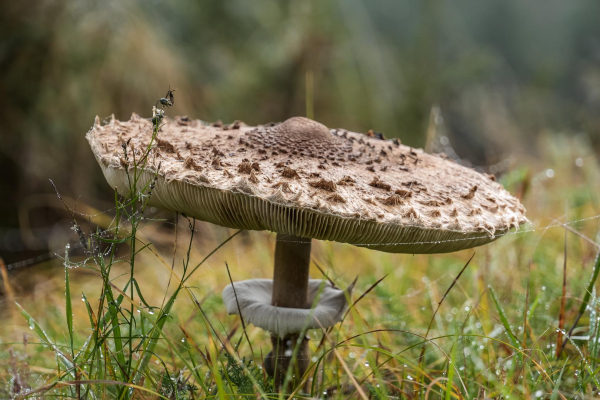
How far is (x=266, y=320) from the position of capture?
7.29ft

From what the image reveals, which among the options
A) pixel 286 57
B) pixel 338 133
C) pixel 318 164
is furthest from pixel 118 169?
pixel 286 57

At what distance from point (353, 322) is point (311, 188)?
68.9 inches

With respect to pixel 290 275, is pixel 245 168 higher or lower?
higher

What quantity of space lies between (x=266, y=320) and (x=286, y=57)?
6981 millimetres

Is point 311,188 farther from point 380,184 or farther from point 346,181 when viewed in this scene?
point 380,184

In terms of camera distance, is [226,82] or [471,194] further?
[226,82]

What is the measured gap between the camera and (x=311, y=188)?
1688 millimetres

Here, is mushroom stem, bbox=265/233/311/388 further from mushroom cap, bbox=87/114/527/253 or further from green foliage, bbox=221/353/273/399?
mushroom cap, bbox=87/114/527/253

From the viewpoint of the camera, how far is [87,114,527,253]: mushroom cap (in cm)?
163

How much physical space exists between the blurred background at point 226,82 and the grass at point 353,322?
791 mm

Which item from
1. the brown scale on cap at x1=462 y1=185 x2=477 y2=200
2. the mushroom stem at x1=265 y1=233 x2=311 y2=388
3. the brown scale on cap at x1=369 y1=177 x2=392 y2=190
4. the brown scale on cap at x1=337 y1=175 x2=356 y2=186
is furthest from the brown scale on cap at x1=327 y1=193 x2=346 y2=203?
the mushroom stem at x1=265 y1=233 x2=311 y2=388

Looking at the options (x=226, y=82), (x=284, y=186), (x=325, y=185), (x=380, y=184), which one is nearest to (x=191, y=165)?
(x=284, y=186)

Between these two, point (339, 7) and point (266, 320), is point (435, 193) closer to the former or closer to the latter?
point (266, 320)

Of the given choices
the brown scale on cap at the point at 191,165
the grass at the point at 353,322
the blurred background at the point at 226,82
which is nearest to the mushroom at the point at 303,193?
the brown scale on cap at the point at 191,165
